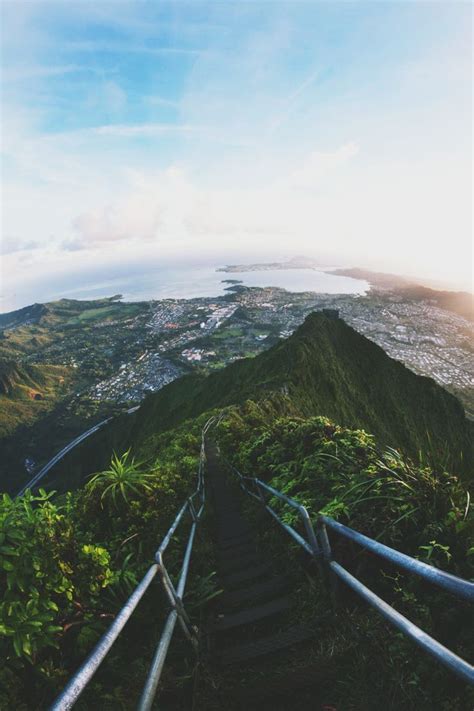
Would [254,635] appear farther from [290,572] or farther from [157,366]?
[157,366]

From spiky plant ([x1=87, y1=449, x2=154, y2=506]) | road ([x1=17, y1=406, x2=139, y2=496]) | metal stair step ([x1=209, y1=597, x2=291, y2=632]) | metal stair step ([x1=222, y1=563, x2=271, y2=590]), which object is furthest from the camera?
road ([x1=17, y1=406, x2=139, y2=496])

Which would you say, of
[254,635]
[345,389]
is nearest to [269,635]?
[254,635]

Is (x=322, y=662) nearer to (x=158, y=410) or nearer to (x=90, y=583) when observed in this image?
(x=90, y=583)

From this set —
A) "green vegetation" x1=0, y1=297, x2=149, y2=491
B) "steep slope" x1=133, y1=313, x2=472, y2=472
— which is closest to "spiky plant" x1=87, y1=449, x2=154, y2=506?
"steep slope" x1=133, y1=313, x2=472, y2=472

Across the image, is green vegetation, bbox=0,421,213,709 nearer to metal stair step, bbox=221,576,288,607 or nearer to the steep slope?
metal stair step, bbox=221,576,288,607

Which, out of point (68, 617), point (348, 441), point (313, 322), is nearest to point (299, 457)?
point (348, 441)

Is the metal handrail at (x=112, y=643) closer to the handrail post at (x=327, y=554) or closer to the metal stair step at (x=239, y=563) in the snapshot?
the handrail post at (x=327, y=554)
